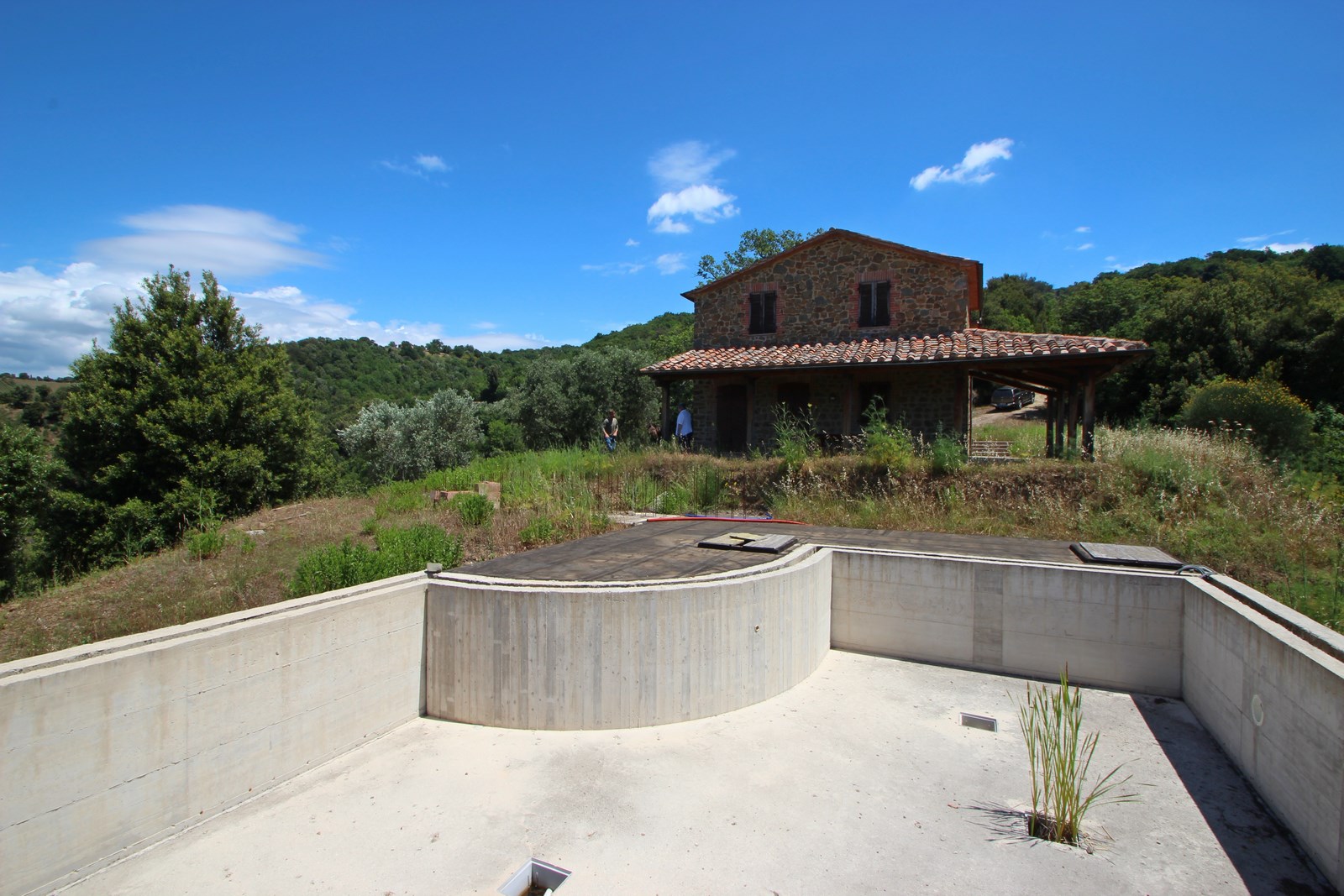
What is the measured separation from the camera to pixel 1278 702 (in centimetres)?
380

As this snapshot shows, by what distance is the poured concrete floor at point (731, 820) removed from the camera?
321 cm

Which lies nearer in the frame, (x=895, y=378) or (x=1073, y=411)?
(x=1073, y=411)

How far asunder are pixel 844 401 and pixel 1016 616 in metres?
10.3

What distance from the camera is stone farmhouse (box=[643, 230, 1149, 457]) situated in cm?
1462

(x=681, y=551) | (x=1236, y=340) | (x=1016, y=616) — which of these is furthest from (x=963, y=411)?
(x=1236, y=340)

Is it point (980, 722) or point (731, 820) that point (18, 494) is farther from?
point (980, 722)

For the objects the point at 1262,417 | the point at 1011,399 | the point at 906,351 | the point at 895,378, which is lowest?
the point at 1262,417

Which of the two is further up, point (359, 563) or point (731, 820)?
point (359, 563)

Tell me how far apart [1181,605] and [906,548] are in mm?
2360

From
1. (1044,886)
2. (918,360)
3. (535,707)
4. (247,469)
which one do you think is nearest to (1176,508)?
(918,360)

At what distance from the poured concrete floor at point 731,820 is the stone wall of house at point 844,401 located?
10885mm

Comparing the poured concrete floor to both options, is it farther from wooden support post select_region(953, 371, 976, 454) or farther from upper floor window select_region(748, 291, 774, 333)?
upper floor window select_region(748, 291, 774, 333)

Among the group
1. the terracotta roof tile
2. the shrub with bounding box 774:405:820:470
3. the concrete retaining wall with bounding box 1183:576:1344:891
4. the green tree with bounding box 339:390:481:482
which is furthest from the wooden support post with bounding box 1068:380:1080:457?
the green tree with bounding box 339:390:481:482

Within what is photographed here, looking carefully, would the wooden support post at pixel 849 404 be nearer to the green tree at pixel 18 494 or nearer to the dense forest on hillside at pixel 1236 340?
the dense forest on hillside at pixel 1236 340
